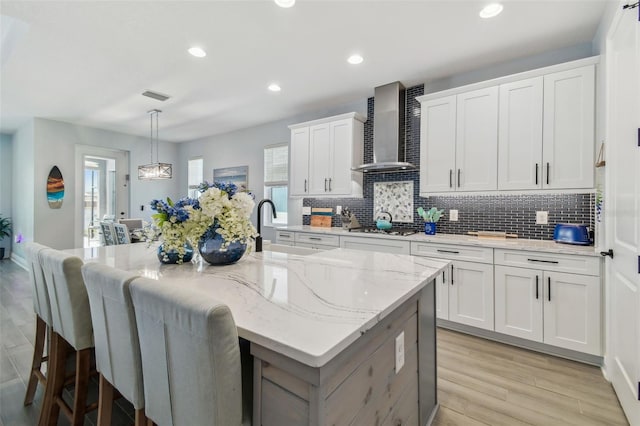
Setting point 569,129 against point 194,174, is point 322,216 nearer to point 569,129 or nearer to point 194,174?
point 569,129

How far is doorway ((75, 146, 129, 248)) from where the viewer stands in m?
5.58

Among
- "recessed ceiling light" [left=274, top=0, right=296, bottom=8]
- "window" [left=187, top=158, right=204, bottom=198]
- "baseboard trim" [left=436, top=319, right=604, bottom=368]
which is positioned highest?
"recessed ceiling light" [left=274, top=0, right=296, bottom=8]

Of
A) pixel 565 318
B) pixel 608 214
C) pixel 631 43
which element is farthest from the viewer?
pixel 565 318

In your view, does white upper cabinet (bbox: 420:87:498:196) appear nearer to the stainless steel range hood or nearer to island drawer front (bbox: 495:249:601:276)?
the stainless steel range hood

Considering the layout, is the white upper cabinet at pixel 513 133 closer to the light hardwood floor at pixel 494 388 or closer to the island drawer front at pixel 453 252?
the island drawer front at pixel 453 252

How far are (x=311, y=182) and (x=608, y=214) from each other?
3.10 metres

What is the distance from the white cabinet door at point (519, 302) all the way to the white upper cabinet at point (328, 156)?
6.52 feet

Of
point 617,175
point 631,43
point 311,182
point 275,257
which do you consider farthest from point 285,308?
point 311,182

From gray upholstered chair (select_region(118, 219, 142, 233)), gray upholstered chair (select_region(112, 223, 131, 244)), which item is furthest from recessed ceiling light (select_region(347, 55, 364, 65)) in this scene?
gray upholstered chair (select_region(118, 219, 142, 233))

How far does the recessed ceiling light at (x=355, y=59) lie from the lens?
9.70ft

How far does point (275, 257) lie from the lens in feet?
6.27

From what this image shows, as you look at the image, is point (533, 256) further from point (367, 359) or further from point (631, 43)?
point (367, 359)

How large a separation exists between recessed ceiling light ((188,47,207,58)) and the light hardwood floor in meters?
2.90

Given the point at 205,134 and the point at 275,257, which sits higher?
the point at 205,134
